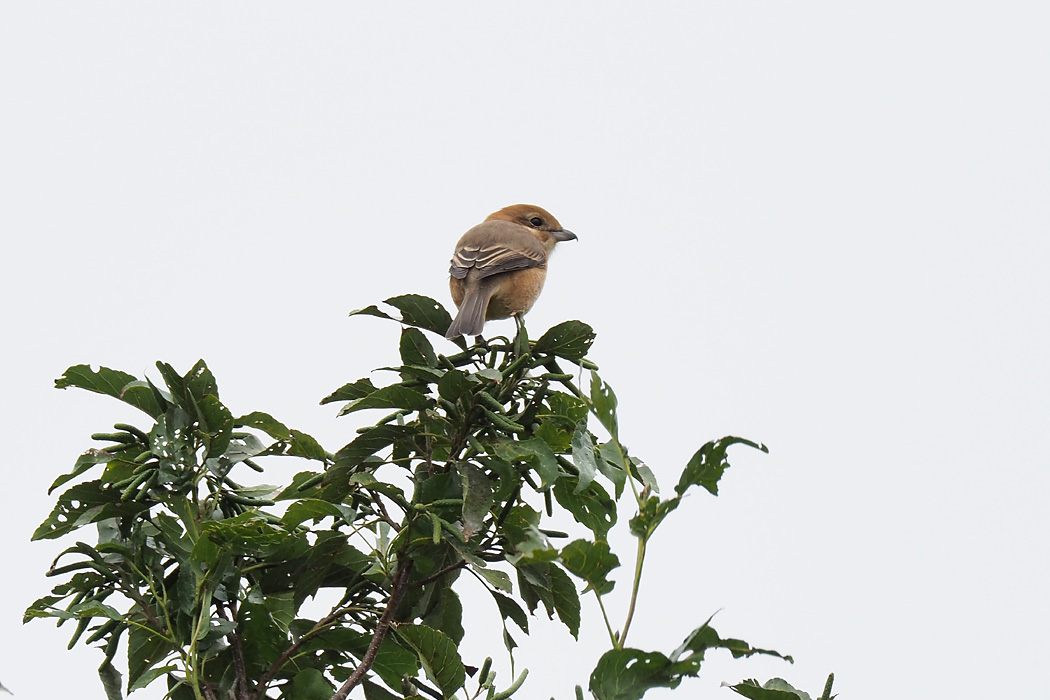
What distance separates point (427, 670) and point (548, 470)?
52cm

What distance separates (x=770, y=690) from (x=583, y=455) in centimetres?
59

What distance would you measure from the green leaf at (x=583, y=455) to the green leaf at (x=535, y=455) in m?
0.05

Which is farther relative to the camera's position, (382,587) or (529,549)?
(382,587)

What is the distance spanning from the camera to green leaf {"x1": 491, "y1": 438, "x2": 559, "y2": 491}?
7.50ft

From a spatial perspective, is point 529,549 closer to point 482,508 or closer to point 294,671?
point 482,508

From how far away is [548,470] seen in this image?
7.50 feet

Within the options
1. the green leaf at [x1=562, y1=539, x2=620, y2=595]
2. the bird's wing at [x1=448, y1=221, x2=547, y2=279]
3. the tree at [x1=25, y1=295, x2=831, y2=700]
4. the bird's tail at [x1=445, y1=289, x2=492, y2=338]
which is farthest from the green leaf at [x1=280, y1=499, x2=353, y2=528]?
the bird's wing at [x1=448, y1=221, x2=547, y2=279]

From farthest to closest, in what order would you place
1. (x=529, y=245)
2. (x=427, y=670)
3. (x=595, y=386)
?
1. (x=529, y=245)
2. (x=427, y=670)
3. (x=595, y=386)

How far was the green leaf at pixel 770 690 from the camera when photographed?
7.13 ft

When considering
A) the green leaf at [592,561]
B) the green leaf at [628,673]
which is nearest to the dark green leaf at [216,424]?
the green leaf at [592,561]

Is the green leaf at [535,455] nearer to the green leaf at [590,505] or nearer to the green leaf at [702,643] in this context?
the green leaf at [590,505]

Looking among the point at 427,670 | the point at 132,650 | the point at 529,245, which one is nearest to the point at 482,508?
the point at 427,670

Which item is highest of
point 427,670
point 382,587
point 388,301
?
point 388,301

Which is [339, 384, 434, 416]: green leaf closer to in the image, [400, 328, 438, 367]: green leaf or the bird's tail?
[400, 328, 438, 367]: green leaf
